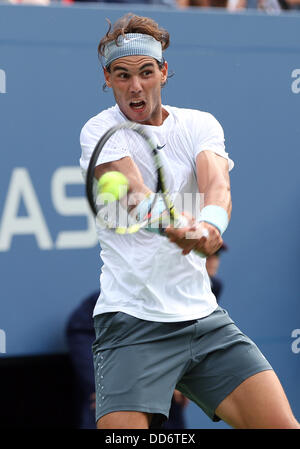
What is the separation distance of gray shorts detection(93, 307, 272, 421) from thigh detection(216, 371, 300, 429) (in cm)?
3

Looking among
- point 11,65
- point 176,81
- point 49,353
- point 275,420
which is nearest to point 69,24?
point 11,65

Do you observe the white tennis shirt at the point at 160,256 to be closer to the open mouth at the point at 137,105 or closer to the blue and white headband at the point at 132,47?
the open mouth at the point at 137,105

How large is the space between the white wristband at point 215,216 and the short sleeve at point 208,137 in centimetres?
27

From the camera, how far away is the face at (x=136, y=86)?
9.33ft

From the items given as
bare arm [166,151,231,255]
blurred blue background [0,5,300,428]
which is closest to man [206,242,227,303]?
blurred blue background [0,5,300,428]

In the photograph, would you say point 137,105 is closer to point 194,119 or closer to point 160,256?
point 194,119

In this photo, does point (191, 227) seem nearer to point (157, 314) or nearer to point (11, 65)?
point (157, 314)

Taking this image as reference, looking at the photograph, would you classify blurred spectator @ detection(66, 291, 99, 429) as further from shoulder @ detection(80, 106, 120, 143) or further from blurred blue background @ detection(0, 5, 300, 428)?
shoulder @ detection(80, 106, 120, 143)

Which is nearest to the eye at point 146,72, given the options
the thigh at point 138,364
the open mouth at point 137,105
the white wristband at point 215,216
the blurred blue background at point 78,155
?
the open mouth at point 137,105

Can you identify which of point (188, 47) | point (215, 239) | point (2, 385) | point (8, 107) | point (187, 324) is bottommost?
point (2, 385)

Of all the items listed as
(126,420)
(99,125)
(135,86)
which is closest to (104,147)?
(99,125)

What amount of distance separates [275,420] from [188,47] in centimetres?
198

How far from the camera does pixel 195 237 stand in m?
2.49

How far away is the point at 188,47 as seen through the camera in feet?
13.3
